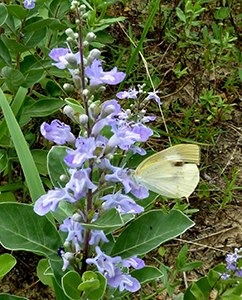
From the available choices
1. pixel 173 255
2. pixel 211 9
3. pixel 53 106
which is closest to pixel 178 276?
pixel 173 255

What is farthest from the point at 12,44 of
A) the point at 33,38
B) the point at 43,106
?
the point at 43,106

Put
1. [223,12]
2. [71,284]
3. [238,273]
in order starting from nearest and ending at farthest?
[71,284]
[238,273]
[223,12]

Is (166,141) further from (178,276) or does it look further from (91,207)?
(91,207)

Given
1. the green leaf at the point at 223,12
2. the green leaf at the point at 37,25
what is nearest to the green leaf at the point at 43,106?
the green leaf at the point at 37,25

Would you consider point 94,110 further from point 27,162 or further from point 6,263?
point 6,263

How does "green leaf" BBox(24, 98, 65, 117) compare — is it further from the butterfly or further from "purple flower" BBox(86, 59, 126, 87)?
"purple flower" BBox(86, 59, 126, 87)
